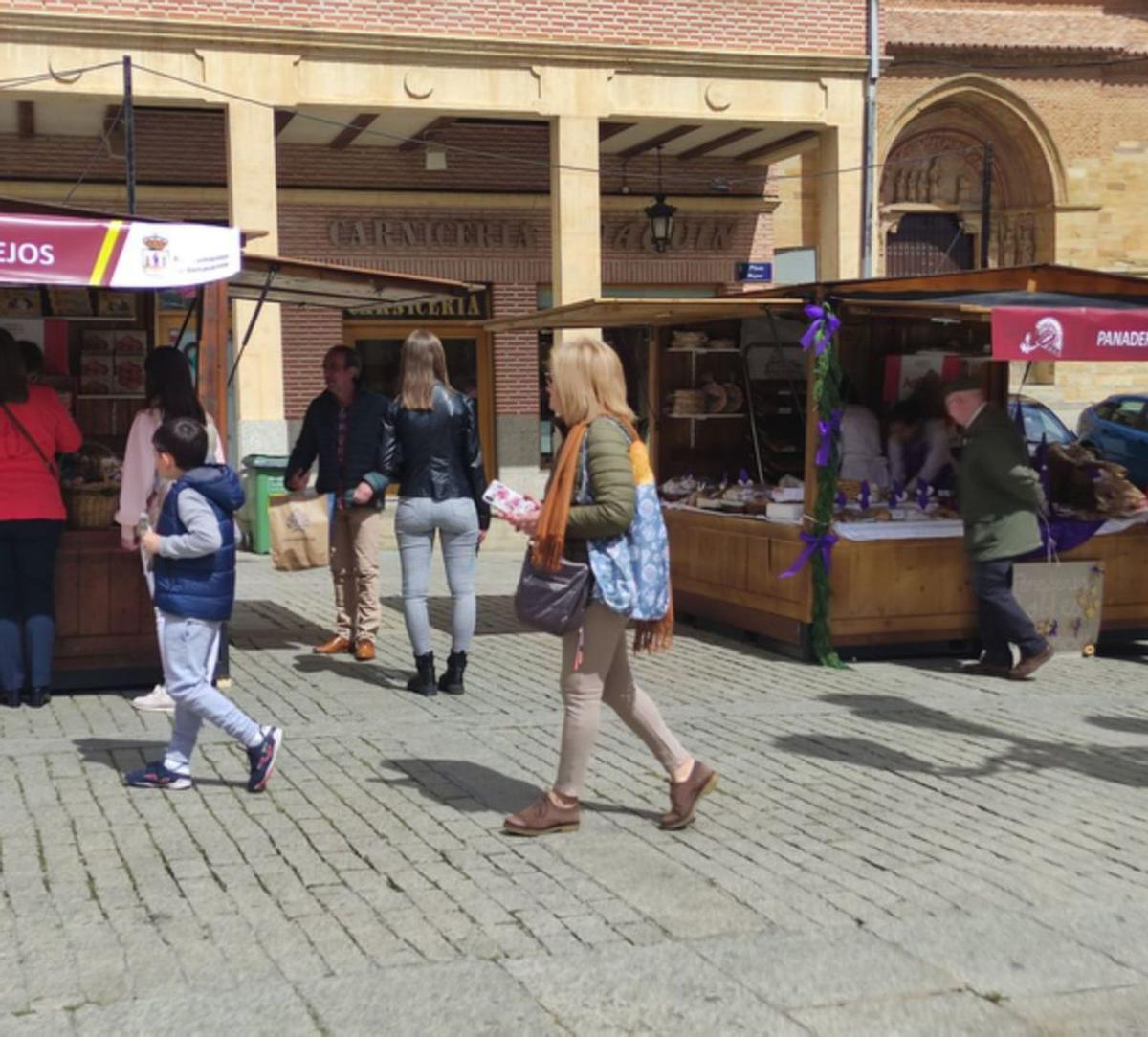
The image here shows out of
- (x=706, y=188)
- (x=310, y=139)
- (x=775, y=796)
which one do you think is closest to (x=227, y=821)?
(x=775, y=796)

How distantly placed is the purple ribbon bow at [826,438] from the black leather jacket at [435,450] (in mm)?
2147

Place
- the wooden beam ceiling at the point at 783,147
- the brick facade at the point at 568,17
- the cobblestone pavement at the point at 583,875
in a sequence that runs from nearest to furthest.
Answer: the cobblestone pavement at the point at 583,875
the brick facade at the point at 568,17
the wooden beam ceiling at the point at 783,147

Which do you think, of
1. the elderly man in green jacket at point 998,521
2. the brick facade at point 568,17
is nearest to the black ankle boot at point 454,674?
the elderly man in green jacket at point 998,521

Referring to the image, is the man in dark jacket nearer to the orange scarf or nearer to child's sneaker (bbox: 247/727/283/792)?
child's sneaker (bbox: 247/727/283/792)

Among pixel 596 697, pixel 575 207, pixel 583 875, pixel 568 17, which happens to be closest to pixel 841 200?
pixel 575 207

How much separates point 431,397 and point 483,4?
1019 centimetres

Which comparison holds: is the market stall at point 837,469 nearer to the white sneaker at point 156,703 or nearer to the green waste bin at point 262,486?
the white sneaker at point 156,703

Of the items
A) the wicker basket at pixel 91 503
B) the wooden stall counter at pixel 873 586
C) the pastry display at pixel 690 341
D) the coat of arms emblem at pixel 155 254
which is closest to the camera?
the coat of arms emblem at pixel 155 254

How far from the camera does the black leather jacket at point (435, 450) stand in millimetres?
8203

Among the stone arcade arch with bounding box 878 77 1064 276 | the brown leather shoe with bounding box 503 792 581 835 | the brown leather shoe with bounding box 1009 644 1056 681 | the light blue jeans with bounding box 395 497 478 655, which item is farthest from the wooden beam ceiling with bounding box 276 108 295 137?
the brown leather shoe with bounding box 503 792 581 835

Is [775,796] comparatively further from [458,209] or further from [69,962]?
[458,209]

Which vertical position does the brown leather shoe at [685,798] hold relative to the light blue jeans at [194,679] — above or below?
below

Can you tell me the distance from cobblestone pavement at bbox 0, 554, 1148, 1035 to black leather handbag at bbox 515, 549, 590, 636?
0.81m

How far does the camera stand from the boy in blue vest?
5.98 m
